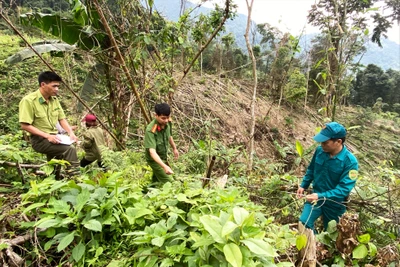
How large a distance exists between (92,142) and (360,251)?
3851 mm

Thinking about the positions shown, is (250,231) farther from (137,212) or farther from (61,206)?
(61,206)

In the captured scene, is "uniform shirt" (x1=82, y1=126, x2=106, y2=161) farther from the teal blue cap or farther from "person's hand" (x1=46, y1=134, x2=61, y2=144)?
the teal blue cap

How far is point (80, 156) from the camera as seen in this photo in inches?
183

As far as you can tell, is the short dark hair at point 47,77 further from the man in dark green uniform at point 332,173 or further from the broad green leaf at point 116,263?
the man in dark green uniform at point 332,173

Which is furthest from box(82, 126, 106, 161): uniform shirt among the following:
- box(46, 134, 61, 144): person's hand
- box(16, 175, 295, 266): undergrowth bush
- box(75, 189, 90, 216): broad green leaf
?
box(75, 189, 90, 216): broad green leaf

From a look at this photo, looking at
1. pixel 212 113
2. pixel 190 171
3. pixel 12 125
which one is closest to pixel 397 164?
pixel 212 113

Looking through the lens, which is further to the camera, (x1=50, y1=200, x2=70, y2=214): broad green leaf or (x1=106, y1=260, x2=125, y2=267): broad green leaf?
(x1=50, y1=200, x2=70, y2=214): broad green leaf

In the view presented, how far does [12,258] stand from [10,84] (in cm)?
958

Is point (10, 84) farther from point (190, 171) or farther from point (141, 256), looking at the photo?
point (141, 256)

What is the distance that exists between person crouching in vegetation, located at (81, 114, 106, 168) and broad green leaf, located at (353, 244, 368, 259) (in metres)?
3.72

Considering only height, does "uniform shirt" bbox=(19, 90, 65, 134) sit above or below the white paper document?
above

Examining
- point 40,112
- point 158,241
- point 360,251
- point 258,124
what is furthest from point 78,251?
point 258,124

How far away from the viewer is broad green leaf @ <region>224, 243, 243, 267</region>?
0.97 meters

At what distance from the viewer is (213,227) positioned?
1.10m
